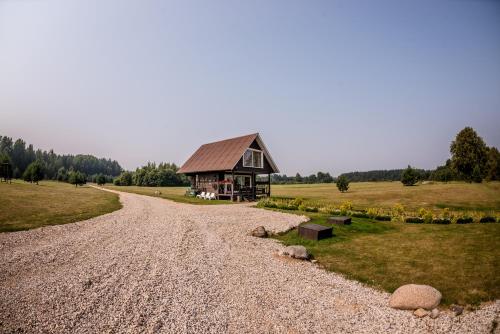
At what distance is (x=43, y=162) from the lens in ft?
366

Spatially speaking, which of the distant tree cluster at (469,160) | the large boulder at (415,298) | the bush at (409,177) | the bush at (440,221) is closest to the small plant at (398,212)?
the bush at (440,221)

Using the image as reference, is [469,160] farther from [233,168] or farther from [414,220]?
[233,168]

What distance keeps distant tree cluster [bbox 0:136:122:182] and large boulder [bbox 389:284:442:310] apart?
209 ft

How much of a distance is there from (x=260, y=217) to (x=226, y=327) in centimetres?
1310

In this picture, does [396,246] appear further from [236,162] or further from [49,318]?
[236,162]

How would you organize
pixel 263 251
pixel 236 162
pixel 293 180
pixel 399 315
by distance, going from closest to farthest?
pixel 399 315 → pixel 263 251 → pixel 236 162 → pixel 293 180

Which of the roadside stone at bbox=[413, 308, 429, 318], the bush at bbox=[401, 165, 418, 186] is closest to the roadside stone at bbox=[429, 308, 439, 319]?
the roadside stone at bbox=[413, 308, 429, 318]

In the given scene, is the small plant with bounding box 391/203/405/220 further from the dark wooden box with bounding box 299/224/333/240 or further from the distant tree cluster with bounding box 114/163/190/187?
the distant tree cluster with bounding box 114/163/190/187

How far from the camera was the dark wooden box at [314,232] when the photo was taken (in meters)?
12.7

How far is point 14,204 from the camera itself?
1933 cm

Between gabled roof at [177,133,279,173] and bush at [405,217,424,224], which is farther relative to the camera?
gabled roof at [177,133,279,173]

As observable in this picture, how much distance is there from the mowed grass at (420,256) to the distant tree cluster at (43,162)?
199 ft

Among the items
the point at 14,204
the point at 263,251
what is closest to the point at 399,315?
the point at 263,251

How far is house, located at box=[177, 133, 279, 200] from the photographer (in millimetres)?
32188
